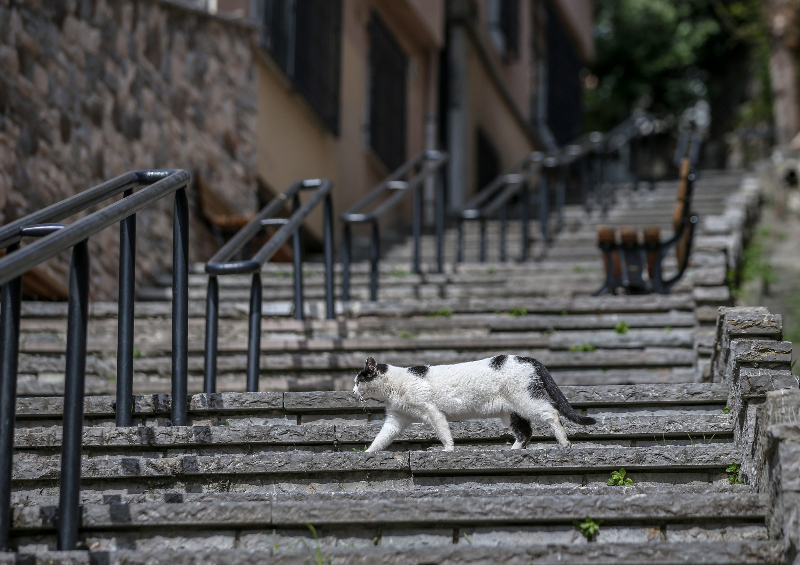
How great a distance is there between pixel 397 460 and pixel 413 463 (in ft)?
0.18

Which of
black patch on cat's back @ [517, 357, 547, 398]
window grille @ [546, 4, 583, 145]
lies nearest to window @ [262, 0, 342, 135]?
black patch on cat's back @ [517, 357, 547, 398]

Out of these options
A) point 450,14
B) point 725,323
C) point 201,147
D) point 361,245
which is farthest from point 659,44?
point 725,323

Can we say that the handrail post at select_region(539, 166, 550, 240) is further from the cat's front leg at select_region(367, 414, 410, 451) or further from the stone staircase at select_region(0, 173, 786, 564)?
the cat's front leg at select_region(367, 414, 410, 451)

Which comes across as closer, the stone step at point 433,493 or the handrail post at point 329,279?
the stone step at point 433,493

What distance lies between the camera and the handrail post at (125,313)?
4.13 metres

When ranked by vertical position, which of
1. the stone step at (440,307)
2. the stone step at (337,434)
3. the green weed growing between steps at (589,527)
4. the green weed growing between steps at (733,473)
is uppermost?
the stone step at (440,307)

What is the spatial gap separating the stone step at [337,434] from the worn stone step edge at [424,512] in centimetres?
73

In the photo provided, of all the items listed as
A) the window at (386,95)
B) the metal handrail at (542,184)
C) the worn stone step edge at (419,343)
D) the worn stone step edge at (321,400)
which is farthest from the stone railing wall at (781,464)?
the window at (386,95)

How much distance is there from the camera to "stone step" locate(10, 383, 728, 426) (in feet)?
14.8

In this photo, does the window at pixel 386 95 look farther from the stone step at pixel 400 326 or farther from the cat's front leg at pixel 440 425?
the cat's front leg at pixel 440 425

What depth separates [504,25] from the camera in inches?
643

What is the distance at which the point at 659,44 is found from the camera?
21703 mm

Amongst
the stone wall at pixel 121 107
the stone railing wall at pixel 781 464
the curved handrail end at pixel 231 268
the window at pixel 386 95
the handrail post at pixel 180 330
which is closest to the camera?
the stone railing wall at pixel 781 464

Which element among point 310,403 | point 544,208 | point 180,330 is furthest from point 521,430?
point 544,208
